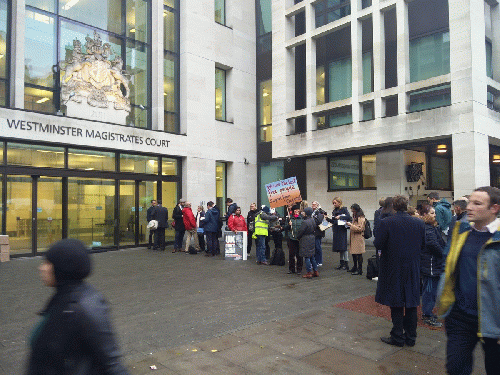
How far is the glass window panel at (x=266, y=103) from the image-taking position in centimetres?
2044

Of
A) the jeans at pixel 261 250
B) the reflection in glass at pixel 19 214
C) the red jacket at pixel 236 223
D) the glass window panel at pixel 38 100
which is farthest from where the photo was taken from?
the glass window panel at pixel 38 100

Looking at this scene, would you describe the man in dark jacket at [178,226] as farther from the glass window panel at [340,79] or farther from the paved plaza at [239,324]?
the glass window panel at [340,79]

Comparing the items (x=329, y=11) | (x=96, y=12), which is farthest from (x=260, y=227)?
(x=329, y=11)

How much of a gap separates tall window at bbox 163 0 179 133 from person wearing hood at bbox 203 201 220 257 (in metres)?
5.58

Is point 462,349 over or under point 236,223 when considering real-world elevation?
under

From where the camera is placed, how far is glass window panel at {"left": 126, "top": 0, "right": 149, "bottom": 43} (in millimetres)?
16734

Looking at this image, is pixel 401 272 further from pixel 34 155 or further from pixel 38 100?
pixel 38 100

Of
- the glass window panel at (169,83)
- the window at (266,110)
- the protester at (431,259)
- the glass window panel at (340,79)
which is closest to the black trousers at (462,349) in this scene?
the protester at (431,259)

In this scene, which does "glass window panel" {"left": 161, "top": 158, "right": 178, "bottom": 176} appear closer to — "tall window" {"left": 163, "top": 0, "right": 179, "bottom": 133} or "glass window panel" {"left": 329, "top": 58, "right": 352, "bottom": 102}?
"tall window" {"left": 163, "top": 0, "right": 179, "bottom": 133}

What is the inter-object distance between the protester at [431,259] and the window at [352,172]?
11141 mm

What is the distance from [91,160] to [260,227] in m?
7.18

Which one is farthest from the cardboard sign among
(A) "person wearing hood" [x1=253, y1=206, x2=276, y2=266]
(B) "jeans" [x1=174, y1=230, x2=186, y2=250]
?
(B) "jeans" [x1=174, y1=230, x2=186, y2=250]

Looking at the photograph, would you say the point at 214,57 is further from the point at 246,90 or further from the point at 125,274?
the point at 125,274

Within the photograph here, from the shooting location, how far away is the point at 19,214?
13.1 meters
